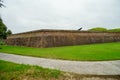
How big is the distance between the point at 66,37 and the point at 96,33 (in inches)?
291

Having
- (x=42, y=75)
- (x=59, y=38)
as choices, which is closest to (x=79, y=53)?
(x=42, y=75)

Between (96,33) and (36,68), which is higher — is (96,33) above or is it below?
above

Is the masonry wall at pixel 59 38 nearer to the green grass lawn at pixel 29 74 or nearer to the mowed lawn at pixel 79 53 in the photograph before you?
the mowed lawn at pixel 79 53

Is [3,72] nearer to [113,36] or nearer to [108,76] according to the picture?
[108,76]

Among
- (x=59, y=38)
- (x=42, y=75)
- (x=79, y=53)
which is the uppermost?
(x=59, y=38)

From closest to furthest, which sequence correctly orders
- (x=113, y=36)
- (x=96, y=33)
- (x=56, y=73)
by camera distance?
(x=56, y=73)
(x=96, y=33)
(x=113, y=36)

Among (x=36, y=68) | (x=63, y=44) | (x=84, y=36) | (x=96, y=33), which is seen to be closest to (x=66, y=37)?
(x=63, y=44)

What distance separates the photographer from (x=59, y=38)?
21.9 m

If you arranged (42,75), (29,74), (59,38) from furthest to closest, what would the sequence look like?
1. (59,38)
2. (29,74)
3. (42,75)

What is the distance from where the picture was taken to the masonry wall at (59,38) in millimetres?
20703

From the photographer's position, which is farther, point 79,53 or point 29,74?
point 79,53

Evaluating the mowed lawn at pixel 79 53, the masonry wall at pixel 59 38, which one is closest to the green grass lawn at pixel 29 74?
the mowed lawn at pixel 79 53

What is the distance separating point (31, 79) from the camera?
23.7ft

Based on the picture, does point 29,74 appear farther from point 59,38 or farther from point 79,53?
point 59,38
